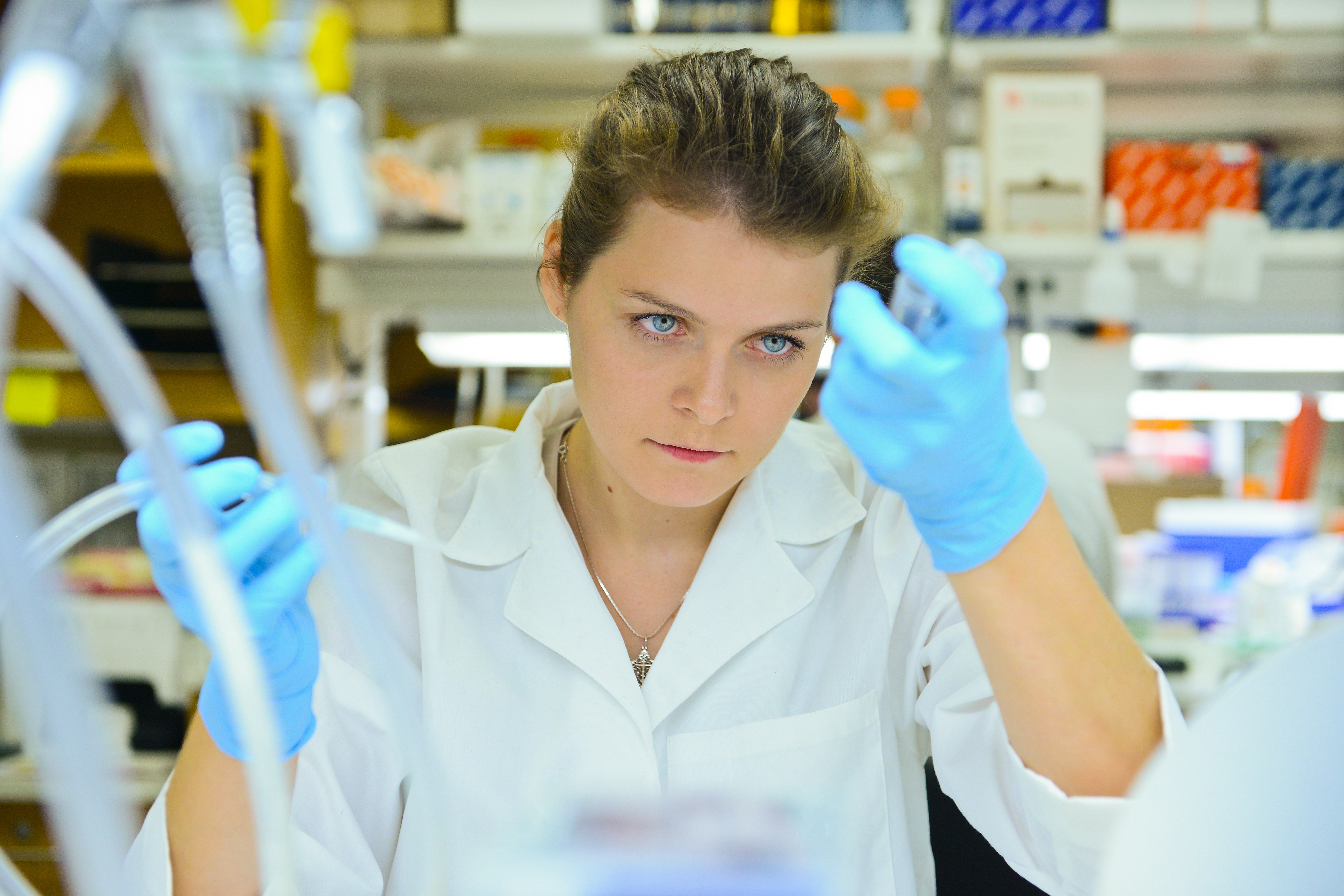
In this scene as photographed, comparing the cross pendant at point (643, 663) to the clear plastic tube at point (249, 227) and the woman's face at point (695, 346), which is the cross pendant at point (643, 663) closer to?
the woman's face at point (695, 346)

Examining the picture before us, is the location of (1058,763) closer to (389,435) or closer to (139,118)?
(139,118)

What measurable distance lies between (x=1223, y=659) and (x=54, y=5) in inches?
100

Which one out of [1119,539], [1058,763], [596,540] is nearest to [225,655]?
[1058,763]

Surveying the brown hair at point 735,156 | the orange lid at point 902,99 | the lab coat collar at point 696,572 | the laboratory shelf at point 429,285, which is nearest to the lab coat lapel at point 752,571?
the lab coat collar at point 696,572

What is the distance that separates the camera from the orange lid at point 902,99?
2.39 meters

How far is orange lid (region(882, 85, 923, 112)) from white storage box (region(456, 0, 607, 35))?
2.25 feet

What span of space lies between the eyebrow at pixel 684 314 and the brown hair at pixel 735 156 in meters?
0.08

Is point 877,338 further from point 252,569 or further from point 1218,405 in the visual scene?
point 1218,405

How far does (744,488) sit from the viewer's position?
1.23m

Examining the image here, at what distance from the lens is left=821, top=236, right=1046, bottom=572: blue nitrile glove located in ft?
2.12

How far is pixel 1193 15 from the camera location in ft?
7.59

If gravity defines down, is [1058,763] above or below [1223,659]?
above

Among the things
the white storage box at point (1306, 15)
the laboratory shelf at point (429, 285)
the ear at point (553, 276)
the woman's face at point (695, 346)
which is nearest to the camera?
the woman's face at point (695, 346)

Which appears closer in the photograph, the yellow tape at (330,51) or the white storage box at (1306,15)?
the yellow tape at (330,51)
